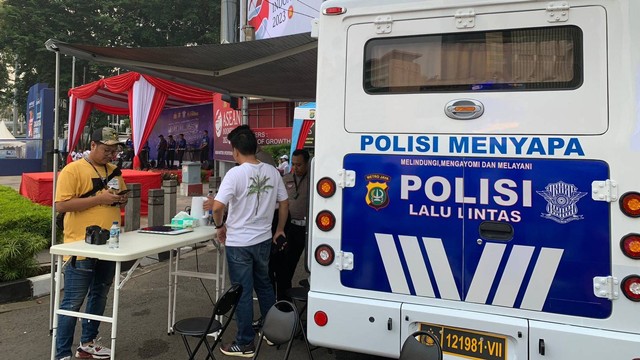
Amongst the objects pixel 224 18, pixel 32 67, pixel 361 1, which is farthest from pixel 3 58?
pixel 361 1

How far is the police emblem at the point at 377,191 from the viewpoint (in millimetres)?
2768

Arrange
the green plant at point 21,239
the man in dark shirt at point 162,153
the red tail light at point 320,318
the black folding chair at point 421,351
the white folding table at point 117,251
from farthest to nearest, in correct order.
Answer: the man in dark shirt at point 162,153 → the green plant at point 21,239 → the white folding table at point 117,251 → the red tail light at point 320,318 → the black folding chair at point 421,351

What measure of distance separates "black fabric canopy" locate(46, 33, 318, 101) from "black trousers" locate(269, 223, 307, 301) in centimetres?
171

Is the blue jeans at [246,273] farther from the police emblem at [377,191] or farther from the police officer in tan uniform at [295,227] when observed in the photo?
the police emblem at [377,191]

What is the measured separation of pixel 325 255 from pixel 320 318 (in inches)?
15.8

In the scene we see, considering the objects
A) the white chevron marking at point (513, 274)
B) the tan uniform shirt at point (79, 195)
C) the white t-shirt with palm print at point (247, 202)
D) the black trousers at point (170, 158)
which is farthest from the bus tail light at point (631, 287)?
the black trousers at point (170, 158)

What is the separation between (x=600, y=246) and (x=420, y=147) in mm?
1084

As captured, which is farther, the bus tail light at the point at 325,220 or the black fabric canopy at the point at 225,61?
the black fabric canopy at the point at 225,61

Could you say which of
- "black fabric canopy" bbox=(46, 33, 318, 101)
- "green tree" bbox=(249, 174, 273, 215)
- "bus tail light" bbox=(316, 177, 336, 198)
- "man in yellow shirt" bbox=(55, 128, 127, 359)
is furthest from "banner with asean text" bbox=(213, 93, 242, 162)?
"bus tail light" bbox=(316, 177, 336, 198)

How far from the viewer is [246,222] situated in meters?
3.46

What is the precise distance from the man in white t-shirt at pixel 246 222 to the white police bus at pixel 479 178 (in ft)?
2.27

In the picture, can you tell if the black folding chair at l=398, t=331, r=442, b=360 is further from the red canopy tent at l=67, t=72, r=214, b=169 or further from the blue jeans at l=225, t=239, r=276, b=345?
the red canopy tent at l=67, t=72, r=214, b=169

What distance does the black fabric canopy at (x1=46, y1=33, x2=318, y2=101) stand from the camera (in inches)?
159

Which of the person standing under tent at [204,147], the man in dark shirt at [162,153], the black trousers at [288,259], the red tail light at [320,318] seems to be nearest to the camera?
the red tail light at [320,318]
